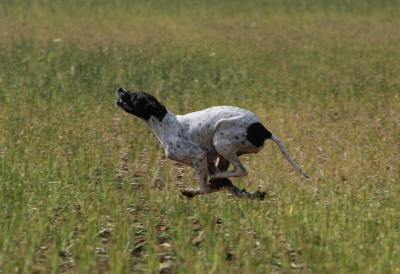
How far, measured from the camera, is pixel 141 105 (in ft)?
23.7

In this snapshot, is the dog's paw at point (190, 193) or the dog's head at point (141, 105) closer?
the dog's paw at point (190, 193)

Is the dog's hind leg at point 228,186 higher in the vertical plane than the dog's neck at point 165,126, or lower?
lower

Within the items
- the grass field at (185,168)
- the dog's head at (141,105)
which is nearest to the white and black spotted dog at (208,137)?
the dog's head at (141,105)

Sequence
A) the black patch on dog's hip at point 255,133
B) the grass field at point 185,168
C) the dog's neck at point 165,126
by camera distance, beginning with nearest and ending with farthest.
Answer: the grass field at point 185,168 → the black patch on dog's hip at point 255,133 → the dog's neck at point 165,126

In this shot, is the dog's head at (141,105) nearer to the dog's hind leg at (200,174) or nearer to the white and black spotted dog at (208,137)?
the white and black spotted dog at (208,137)

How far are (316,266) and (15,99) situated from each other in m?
7.62

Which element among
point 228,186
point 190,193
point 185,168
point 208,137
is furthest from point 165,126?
point 185,168

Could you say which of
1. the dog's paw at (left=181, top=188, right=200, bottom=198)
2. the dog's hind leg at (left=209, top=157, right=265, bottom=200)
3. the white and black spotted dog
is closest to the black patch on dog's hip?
the white and black spotted dog

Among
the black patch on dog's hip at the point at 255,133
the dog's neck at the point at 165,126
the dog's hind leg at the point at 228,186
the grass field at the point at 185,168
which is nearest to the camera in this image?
the grass field at the point at 185,168

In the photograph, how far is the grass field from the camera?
545 centimetres

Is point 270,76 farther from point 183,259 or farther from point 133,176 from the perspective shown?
point 183,259

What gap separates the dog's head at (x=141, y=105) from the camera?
720 centimetres

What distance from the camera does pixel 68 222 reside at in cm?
604

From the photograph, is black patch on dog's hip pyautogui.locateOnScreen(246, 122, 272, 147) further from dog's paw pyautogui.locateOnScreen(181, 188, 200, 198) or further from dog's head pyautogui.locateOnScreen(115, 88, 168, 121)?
dog's head pyautogui.locateOnScreen(115, 88, 168, 121)
